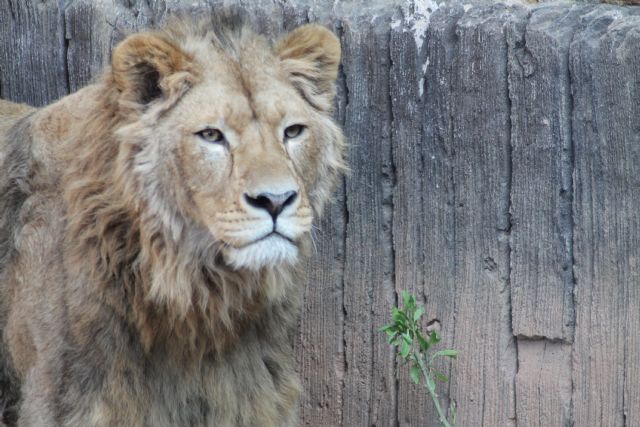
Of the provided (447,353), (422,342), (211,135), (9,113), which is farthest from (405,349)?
(9,113)

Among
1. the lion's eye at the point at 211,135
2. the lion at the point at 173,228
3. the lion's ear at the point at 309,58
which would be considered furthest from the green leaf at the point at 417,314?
the lion's eye at the point at 211,135

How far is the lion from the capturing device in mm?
4016

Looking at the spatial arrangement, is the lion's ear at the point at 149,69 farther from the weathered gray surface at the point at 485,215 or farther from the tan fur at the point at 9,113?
the weathered gray surface at the point at 485,215

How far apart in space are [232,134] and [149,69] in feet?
1.43

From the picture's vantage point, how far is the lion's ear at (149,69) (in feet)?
13.5

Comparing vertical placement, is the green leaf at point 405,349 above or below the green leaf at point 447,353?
above

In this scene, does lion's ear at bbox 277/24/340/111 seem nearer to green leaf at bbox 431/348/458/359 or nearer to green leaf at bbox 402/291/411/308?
green leaf at bbox 402/291/411/308

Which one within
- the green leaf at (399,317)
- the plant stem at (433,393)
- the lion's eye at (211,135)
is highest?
the lion's eye at (211,135)

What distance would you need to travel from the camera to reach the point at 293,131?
421 cm

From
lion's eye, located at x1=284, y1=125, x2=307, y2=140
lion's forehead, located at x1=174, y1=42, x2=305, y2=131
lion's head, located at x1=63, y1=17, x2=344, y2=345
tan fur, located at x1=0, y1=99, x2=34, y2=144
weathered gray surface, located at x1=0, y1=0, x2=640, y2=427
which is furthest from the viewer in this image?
tan fur, located at x1=0, y1=99, x2=34, y2=144

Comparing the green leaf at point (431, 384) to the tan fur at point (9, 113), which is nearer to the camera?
the green leaf at point (431, 384)

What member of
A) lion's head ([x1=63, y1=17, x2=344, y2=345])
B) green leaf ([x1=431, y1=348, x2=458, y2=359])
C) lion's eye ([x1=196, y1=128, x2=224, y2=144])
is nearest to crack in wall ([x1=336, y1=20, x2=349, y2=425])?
green leaf ([x1=431, y1=348, x2=458, y2=359])

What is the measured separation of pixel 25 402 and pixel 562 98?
2373mm

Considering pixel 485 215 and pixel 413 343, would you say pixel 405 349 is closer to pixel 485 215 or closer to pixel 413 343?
pixel 413 343
